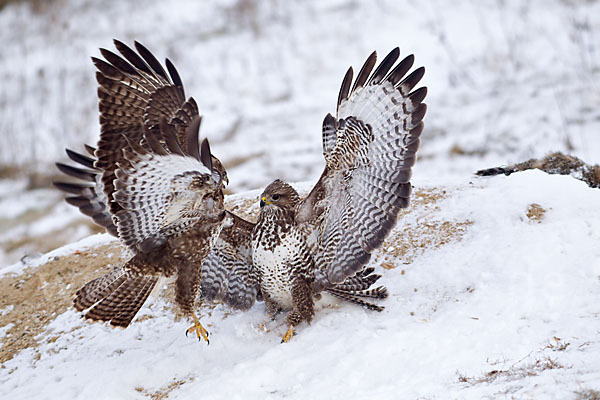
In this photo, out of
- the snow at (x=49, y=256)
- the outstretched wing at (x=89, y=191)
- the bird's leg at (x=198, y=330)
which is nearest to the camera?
the bird's leg at (x=198, y=330)

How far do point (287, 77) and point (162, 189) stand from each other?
12.0m

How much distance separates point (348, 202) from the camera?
14.1ft

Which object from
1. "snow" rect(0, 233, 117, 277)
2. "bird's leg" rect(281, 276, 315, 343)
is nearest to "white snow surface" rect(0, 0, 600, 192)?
"snow" rect(0, 233, 117, 277)

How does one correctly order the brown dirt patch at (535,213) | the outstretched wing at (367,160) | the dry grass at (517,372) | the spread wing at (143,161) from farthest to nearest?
the brown dirt patch at (535,213) < the outstretched wing at (367,160) < the spread wing at (143,161) < the dry grass at (517,372)

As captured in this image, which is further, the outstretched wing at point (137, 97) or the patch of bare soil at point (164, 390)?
the outstretched wing at point (137, 97)

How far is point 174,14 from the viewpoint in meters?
18.9

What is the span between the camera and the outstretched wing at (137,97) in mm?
4570

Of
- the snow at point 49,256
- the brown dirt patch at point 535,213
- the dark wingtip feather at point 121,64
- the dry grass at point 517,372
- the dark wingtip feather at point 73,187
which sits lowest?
the dry grass at point 517,372

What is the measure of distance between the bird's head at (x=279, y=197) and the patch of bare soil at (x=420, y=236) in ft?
3.87

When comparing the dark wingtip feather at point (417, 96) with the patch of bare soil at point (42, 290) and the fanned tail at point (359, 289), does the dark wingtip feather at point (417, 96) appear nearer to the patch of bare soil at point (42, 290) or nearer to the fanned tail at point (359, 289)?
the fanned tail at point (359, 289)

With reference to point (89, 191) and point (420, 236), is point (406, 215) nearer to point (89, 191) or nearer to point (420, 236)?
point (420, 236)

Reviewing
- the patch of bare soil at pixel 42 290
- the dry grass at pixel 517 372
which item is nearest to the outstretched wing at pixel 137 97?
the patch of bare soil at pixel 42 290

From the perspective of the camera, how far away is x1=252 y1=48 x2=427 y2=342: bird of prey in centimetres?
407

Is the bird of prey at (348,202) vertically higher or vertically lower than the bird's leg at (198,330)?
higher
